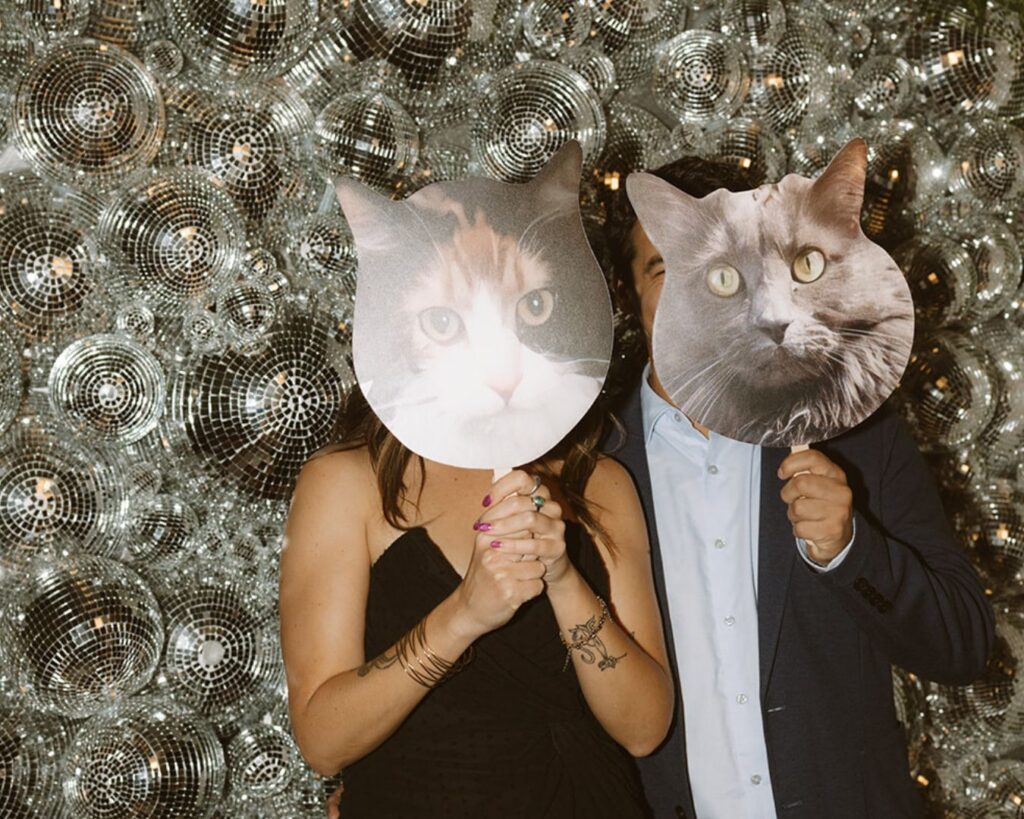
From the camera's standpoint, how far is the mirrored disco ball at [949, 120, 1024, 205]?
1.87 m

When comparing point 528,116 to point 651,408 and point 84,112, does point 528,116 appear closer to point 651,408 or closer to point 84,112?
point 651,408

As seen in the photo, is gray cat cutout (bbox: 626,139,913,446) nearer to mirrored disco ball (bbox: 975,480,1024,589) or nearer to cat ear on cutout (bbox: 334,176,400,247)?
cat ear on cutout (bbox: 334,176,400,247)

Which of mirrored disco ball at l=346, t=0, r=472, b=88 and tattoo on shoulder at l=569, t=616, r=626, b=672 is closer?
tattoo on shoulder at l=569, t=616, r=626, b=672

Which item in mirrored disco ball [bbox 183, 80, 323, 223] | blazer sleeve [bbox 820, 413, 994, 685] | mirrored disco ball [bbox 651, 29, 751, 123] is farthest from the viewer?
mirrored disco ball [bbox 651, 29, 751, 123]

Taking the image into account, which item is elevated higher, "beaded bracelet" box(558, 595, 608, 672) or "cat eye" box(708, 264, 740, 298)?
"cat eye" box(708, 264, 740, 298)

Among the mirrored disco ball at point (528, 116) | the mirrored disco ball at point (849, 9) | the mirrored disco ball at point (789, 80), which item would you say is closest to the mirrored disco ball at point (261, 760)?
the mirrored disco ball at point (528, 116)

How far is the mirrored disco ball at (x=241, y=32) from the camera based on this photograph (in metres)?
1.38

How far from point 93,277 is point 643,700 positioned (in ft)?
3.03

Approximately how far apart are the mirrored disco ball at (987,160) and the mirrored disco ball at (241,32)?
1200 millimetres

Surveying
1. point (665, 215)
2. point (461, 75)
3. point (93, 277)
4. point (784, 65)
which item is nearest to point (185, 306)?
point (93, 277)

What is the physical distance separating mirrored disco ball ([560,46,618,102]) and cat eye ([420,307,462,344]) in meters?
0.75

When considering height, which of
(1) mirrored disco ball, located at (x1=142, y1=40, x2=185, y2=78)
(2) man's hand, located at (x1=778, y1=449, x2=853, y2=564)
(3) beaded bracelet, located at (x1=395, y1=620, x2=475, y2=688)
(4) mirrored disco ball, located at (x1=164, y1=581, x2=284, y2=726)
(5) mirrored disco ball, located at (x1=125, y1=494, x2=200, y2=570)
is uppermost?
(1) mirrored disco ball, located at (x1=142, y1=40, x2=185, y2=78)

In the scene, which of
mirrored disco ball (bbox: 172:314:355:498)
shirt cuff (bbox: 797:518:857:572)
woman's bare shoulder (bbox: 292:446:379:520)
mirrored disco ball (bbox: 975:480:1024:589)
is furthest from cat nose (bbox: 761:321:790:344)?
mirrored disco ball (bbox: 975:480:1024:589)

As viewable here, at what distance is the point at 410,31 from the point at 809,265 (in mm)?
701
